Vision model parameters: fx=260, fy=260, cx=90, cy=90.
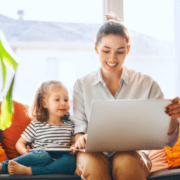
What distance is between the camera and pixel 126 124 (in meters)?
1.09

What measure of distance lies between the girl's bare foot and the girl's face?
0.47 metres

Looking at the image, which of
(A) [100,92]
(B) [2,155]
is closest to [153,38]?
(A) [100,92]

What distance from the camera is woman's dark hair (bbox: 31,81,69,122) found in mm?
1751

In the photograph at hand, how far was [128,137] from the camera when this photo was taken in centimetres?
113

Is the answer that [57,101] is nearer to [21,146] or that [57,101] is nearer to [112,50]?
[21,146]

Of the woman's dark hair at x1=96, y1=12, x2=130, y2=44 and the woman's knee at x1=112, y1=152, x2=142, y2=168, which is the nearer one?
the woman's knee at x1=112, y1=152, x2=142, y2=168

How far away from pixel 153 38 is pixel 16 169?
1743mm

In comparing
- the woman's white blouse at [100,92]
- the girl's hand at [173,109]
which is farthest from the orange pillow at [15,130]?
the girl's hand at [173,109]

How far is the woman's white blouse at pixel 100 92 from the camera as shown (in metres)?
1.57

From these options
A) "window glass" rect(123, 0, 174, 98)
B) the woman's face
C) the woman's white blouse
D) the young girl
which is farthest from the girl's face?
"window glass" rect(123, 0, 174, 98)

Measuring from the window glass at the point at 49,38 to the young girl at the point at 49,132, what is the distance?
44 cm

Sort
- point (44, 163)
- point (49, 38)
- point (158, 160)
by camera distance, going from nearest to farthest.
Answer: point (44, 163)
point (158, 160)
point (49, 38)

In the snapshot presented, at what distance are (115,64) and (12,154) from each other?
0.88m

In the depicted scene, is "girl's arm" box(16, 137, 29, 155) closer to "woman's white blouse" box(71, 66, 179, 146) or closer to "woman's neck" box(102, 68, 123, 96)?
"woman's white blouse" box(71, 66, 179, 146)
